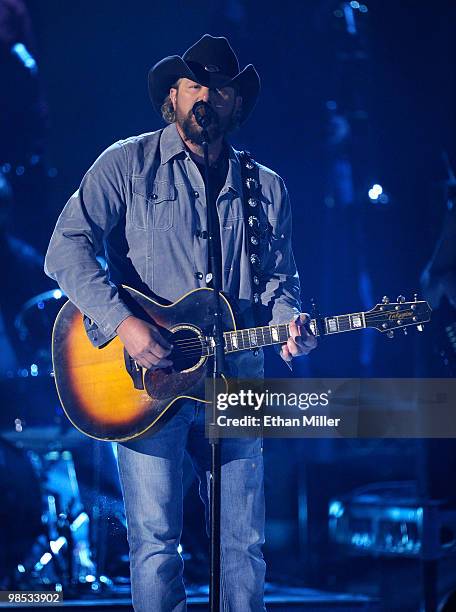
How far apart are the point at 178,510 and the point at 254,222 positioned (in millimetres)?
1089

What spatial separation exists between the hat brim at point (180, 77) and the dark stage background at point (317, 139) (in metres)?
0.43

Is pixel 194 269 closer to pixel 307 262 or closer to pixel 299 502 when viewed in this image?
pixel 307 262

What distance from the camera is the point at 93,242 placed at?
2.89 m

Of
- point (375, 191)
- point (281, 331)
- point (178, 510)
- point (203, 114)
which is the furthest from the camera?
point (375, 191)

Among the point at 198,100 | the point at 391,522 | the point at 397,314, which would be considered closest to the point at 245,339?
the point at 397,314

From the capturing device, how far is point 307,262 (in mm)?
3752

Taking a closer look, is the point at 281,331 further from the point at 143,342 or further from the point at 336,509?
the point at 336,509

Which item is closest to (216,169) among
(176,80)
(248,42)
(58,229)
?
(176,80)

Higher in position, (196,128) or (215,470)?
(196,128)

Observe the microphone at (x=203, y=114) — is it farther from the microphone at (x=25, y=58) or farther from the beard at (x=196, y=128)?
the microphone at (x=25, y=58)

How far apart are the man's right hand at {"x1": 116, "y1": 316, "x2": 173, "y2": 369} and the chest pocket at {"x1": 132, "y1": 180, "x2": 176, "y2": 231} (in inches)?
14.9

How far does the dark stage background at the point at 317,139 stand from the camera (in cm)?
368

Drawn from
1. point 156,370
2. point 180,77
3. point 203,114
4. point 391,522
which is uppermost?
point 180,77

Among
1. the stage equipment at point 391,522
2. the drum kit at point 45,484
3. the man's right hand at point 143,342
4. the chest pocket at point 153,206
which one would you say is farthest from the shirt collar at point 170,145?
the stage equipment at point 391,522
